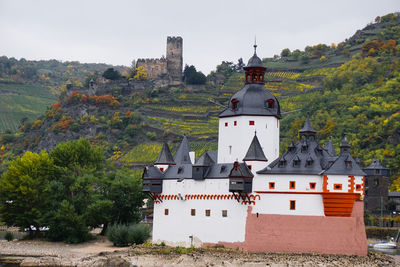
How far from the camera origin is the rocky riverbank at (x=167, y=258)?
44.7 m

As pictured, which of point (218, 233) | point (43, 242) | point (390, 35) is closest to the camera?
point (218, 233)

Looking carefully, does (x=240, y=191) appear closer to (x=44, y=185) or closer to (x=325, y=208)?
(x=325, y=208)

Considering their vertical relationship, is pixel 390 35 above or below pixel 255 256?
above

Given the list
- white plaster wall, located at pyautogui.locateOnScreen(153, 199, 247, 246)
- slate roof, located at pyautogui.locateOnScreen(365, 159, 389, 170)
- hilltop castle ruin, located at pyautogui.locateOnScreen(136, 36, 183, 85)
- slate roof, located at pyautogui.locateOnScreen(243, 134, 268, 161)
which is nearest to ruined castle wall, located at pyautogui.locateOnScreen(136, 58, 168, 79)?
hilltop castle ruin, located at pyautogui.locateOnScreen(136, 36, 183, 85)

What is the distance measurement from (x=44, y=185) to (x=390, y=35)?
96.3 meters

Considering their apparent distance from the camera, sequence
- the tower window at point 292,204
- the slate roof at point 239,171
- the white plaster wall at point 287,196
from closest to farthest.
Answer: the white plaster wall at point 287,196, the tower window at point 292,204, the slate roof at point 239,171

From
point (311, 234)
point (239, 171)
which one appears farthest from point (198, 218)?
point (311, 234)

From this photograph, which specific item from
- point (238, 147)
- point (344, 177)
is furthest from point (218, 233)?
point (344, 177)

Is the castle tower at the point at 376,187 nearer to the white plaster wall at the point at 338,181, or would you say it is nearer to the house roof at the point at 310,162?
the house roof at the point at 310,162

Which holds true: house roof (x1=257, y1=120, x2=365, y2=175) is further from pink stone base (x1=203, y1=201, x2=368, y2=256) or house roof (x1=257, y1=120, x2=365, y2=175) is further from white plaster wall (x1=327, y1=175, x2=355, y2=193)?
pink stone base (x1=203, y1=201, x2=368, y2=256)

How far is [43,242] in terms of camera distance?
58.6 metres

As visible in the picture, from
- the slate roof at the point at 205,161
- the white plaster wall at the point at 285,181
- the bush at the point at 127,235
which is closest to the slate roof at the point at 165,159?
the slate roof at the point at 205,161

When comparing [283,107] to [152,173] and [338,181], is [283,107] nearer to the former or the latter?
[152,173]

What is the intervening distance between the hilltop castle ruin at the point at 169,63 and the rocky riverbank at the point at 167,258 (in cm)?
9902
